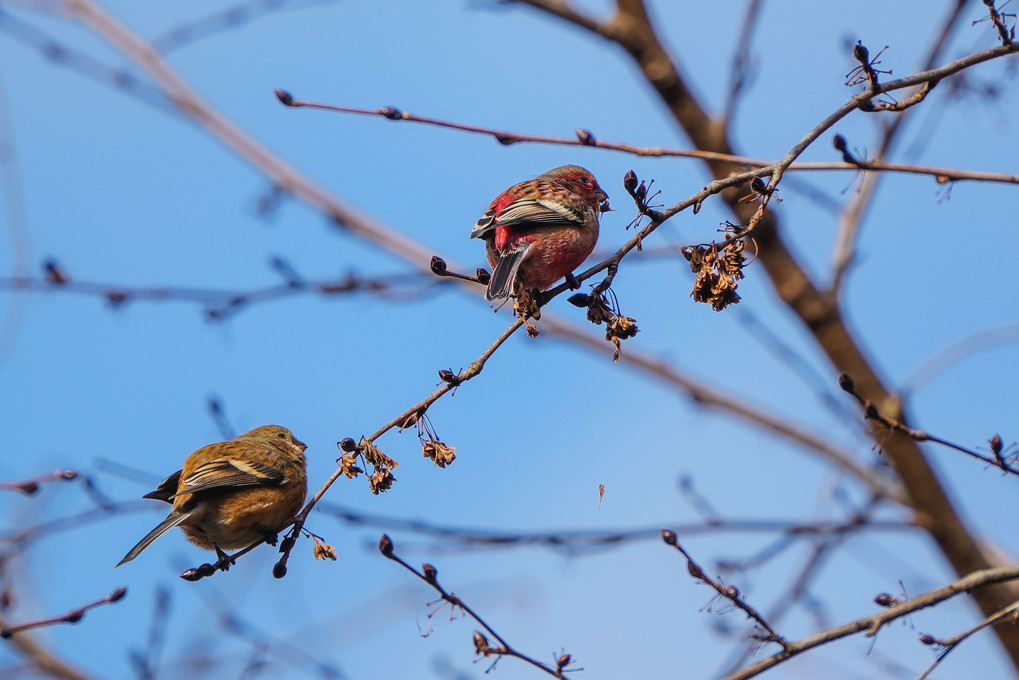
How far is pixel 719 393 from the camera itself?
844 centimetres

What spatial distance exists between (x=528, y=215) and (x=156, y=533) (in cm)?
245

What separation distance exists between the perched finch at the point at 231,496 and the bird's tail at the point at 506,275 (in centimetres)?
193

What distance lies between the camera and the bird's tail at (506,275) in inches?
175

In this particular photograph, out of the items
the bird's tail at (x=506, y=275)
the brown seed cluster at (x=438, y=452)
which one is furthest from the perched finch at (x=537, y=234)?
the brown seed cluster at (x=438, y=452)

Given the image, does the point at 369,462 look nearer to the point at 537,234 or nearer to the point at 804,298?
the point at 537,234

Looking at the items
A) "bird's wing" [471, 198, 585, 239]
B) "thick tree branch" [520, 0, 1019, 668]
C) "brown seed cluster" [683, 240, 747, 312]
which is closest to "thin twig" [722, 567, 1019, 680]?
"brown seed cluster" [683, 240, 747, 312]

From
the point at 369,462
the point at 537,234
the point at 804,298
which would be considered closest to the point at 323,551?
the point at 369,462

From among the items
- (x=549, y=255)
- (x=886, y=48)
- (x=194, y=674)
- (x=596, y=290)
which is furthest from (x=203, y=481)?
(x=886, y=48)

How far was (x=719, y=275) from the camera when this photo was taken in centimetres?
377

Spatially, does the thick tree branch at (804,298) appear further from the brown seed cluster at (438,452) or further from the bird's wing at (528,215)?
the brown seed cluster at (438,452)

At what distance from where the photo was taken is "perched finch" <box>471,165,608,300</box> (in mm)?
4984

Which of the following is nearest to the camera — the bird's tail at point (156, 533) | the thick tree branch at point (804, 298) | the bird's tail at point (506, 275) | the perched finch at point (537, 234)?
the bird's tail at point (156, 533)

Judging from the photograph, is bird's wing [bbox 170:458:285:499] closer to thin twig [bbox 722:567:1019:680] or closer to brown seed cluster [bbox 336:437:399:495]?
brown seed cluster [bbox 336:437:399:495]

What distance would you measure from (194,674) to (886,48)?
699 cm
